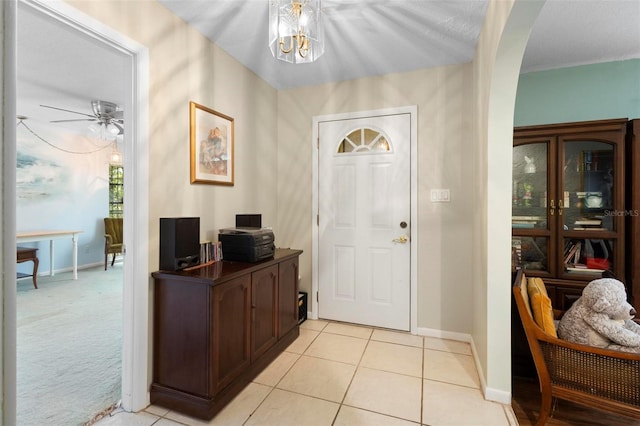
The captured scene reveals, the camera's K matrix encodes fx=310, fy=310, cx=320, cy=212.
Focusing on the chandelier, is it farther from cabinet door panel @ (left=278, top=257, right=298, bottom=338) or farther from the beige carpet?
the beige carpet

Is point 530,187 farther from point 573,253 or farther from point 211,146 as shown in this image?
point 211,146

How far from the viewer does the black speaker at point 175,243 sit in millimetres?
1971

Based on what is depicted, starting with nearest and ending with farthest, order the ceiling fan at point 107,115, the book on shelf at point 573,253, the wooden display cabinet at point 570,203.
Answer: the wooden display cabinet at point 570,203, the book on shelf at point 573,253, the ceiling fan at point 107,115

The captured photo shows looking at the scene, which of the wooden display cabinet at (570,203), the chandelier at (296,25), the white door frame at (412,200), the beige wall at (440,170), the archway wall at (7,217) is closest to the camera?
the archway wall at (7,217)

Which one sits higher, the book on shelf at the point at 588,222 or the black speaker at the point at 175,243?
the book on shelf at the point at 588,222

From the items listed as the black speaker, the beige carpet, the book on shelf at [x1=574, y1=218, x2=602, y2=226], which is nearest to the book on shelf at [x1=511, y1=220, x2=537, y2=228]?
the book on shelf at [x1=574, y1=218, x2=602, y2=226]

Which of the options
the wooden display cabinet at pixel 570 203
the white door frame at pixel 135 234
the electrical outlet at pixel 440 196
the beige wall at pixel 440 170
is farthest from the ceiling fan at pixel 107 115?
the wooden display cabinet at pixel 570 203

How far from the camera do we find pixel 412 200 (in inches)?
118

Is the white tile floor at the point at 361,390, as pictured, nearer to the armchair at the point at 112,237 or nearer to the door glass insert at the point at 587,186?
the door glass insert at the point at 587,186

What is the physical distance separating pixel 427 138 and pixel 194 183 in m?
2.12

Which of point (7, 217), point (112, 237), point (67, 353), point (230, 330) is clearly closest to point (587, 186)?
point (230, 330)

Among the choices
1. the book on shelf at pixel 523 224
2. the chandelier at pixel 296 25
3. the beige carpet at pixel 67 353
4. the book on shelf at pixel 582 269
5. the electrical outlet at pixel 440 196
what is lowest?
the beige carpet at pixel 67 353

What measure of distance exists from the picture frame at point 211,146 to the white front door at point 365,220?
102cm

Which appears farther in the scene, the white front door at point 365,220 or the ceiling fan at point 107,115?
the ceiling fan at point 107,115
